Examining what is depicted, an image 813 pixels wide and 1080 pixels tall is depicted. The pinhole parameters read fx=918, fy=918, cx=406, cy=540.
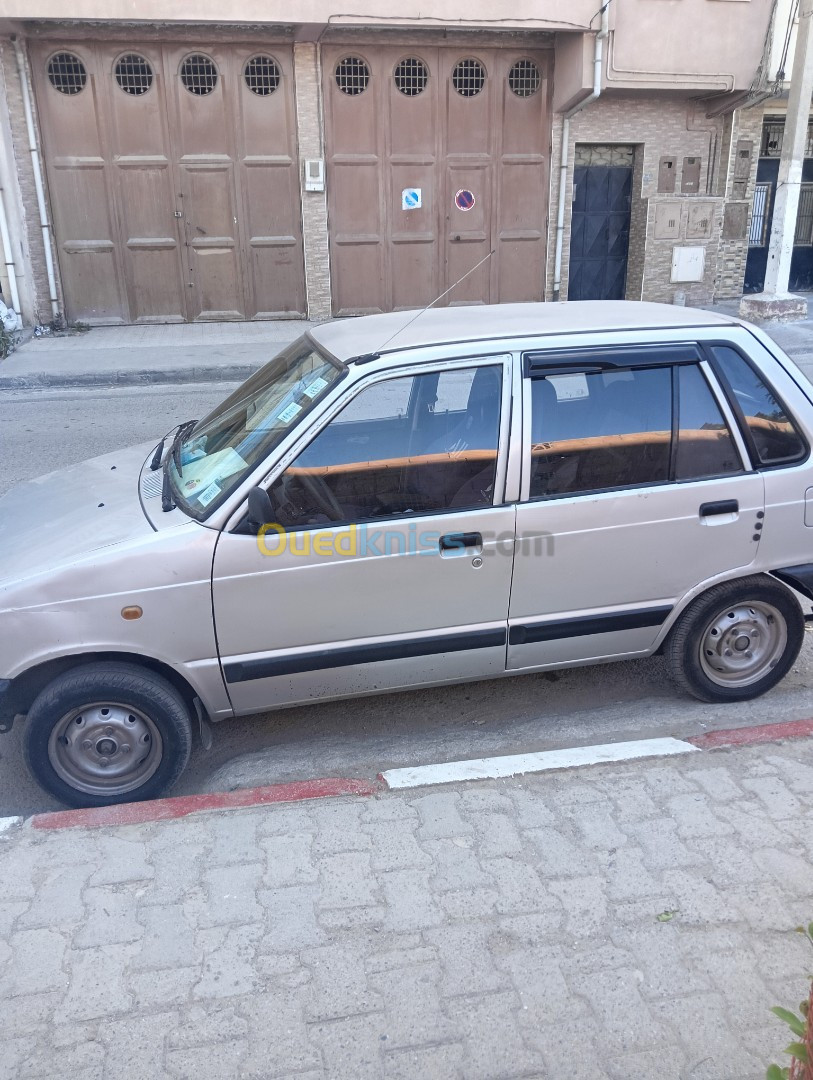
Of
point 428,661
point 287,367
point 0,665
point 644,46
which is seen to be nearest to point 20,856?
point 0,665

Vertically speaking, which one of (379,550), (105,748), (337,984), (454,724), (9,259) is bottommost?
(454,724)

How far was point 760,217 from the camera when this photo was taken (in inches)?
681

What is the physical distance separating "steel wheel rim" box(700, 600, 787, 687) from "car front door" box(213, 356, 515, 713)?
1.07 metres

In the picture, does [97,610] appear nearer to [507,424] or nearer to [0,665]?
[0,665]

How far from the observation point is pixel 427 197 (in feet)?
49.5

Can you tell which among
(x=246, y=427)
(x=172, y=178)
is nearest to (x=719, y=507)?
(x=246, y=427)

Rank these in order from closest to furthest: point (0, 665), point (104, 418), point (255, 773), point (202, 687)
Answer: point (0, 665)
point (202, 687)
point (255, 773)
point (104, 418)

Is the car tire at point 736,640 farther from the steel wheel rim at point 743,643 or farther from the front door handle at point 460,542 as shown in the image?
the front door handle at point 460,542

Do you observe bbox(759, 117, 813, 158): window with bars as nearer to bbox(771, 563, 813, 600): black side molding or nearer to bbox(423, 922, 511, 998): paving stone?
bbox(771, 563, 813, 600): black side molding

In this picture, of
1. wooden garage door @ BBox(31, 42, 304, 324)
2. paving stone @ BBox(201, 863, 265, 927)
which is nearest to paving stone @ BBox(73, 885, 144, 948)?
paving stone @ BBox(201, 863, 265, 927)

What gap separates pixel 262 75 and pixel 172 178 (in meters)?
2.08

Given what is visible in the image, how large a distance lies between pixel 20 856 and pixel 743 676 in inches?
124

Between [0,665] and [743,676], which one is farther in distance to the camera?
[743,676]

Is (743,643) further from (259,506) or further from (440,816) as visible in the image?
(259,506)
